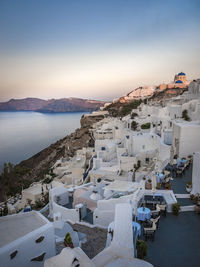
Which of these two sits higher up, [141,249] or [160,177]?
[160,177]

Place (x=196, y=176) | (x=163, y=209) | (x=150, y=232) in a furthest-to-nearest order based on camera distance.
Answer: (x=196, y=176)
(x=163, y=209)
(x=150, y=232)

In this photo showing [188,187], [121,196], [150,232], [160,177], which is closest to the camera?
[150,232]

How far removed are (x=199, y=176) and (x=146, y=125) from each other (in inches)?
658

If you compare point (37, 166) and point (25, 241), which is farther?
point (37, 166)

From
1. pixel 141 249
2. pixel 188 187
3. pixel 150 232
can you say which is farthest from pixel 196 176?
pixel 141 249

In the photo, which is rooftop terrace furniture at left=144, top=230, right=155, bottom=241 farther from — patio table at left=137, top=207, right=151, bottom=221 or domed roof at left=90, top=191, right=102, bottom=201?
domed roof at left=90, top=191, right=102, bottom=201

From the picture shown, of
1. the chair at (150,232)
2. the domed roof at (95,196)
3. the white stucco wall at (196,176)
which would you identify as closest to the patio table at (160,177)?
the white stucco wall at (196,176)

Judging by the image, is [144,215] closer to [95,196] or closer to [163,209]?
[163,209]

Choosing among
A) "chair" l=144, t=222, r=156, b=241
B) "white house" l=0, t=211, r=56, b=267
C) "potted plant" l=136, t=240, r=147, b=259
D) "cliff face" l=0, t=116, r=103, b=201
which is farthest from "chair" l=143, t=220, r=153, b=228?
"cliff face" l=0, t=116, r=103, b=201

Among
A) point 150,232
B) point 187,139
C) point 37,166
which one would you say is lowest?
point 37,166

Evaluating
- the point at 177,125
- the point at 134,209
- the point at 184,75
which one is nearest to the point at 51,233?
the point at 134,209

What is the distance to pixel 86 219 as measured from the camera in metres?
9.62

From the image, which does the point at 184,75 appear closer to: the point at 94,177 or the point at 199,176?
the point at 94,177

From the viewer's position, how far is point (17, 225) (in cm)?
542
